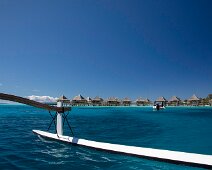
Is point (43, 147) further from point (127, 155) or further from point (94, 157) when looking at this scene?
point (127, 155)

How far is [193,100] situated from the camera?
342 feet

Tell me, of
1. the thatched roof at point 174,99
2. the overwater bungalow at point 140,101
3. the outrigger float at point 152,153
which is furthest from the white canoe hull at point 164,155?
the overwater bungalow at point 140,101

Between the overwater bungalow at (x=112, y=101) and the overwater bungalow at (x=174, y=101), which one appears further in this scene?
the overwater bungalow at (x=112, y=101)

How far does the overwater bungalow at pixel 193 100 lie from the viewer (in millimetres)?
103475

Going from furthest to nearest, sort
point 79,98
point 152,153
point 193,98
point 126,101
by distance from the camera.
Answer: point 126,101 → point 193,98 → point 79,98 → point 152,153

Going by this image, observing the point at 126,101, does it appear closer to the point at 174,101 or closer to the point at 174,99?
the point at 174,99

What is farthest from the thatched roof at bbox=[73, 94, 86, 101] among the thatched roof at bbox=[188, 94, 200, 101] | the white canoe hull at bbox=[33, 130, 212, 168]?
the white canoe hull at bbox=[33, 130, 212, 168]

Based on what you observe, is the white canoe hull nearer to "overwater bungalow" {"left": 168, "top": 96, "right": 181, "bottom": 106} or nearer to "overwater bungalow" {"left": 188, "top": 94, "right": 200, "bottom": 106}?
"overwater bungalow" {"left": 188, "top": 94, "right": 200, "bottom": 106}

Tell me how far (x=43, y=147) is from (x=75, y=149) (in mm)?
1726

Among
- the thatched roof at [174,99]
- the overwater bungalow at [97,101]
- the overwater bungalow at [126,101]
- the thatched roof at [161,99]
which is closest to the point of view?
the thatched roof at [161,99]

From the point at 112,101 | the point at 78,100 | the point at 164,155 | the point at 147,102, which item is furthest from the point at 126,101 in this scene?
the point at 164,155

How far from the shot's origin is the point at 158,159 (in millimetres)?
9406

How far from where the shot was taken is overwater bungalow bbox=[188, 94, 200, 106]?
103475 mm

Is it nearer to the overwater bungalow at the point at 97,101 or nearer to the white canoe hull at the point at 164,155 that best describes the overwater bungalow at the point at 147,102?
the overwater bungalow at the point at 97,101
